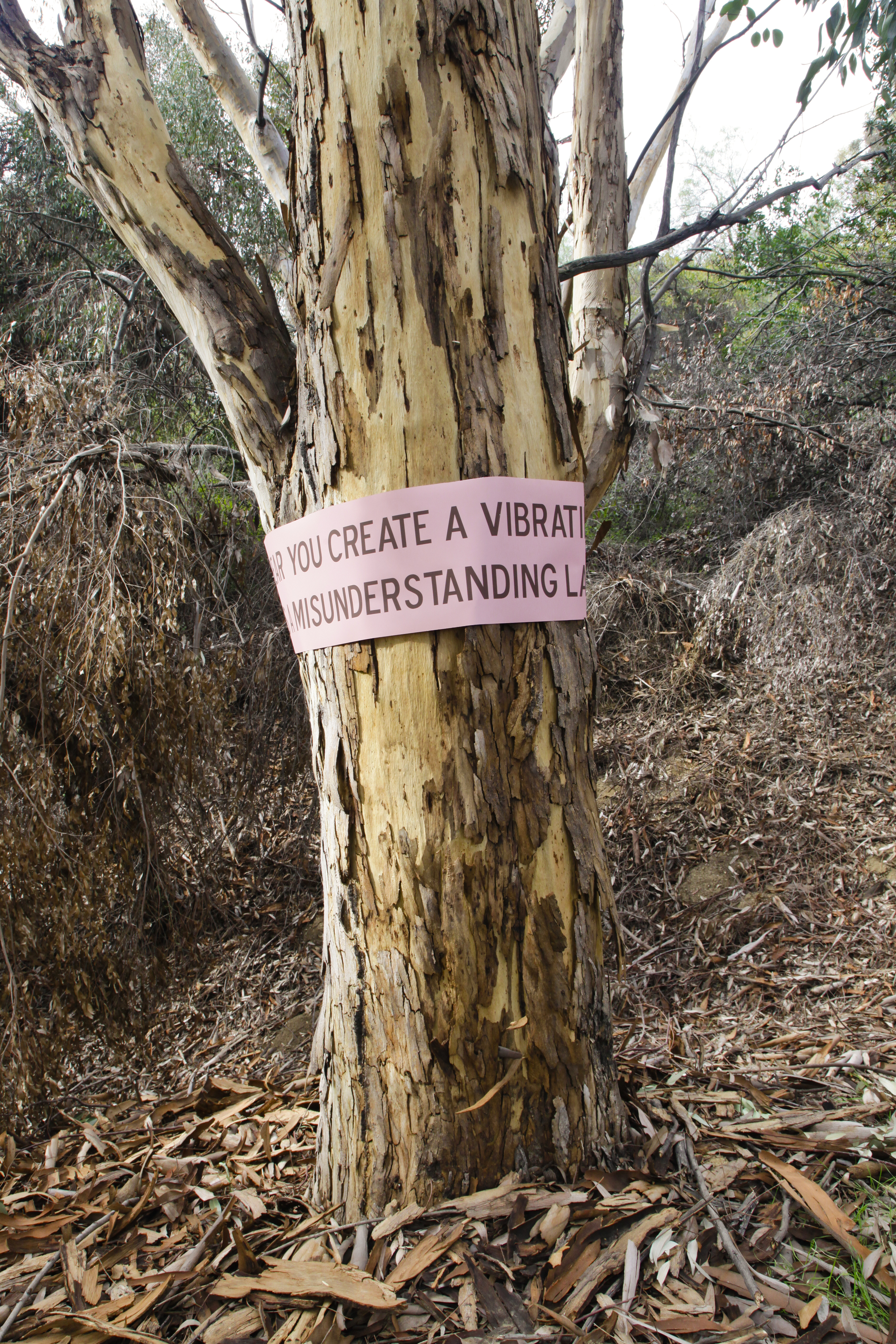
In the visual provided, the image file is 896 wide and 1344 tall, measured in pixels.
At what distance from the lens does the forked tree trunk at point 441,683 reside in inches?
58.6

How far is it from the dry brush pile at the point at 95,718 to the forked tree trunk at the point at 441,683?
1.69 m

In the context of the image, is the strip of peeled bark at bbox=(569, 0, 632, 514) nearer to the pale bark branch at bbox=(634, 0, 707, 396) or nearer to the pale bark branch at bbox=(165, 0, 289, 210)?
the pale bark branch at bbox=(634, 0, 707, 396)

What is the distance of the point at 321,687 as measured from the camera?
5.32 ft

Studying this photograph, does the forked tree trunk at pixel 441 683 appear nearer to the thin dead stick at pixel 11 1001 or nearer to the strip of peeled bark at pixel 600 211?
the strip of peeled bark at pixel 600 211

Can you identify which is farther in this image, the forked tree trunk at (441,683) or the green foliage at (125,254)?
the green foliage at (125,254)

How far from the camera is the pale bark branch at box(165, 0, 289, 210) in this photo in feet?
14.6

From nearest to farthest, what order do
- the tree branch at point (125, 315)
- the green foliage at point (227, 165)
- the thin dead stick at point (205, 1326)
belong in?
the thin dead stick at point (205, 1326) < the tree branch at point (125, 315) < the green foliage at point (227, 165)

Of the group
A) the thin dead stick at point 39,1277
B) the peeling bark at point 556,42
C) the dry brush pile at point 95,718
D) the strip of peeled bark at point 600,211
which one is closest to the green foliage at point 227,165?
the peeling bark at point 556,42

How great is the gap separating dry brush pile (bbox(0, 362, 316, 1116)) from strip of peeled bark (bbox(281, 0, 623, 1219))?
1.72 meters

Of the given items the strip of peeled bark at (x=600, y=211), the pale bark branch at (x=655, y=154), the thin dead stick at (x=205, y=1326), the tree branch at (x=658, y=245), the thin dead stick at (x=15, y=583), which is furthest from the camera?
the pale bark branch at (x=655, y=154)

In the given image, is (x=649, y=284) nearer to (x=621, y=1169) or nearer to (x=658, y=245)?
(x=658, y=245)

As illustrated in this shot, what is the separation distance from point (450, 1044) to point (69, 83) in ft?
7.43

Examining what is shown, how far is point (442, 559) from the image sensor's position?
148 centimetres

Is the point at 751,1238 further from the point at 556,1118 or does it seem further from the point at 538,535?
the point at 538,535
